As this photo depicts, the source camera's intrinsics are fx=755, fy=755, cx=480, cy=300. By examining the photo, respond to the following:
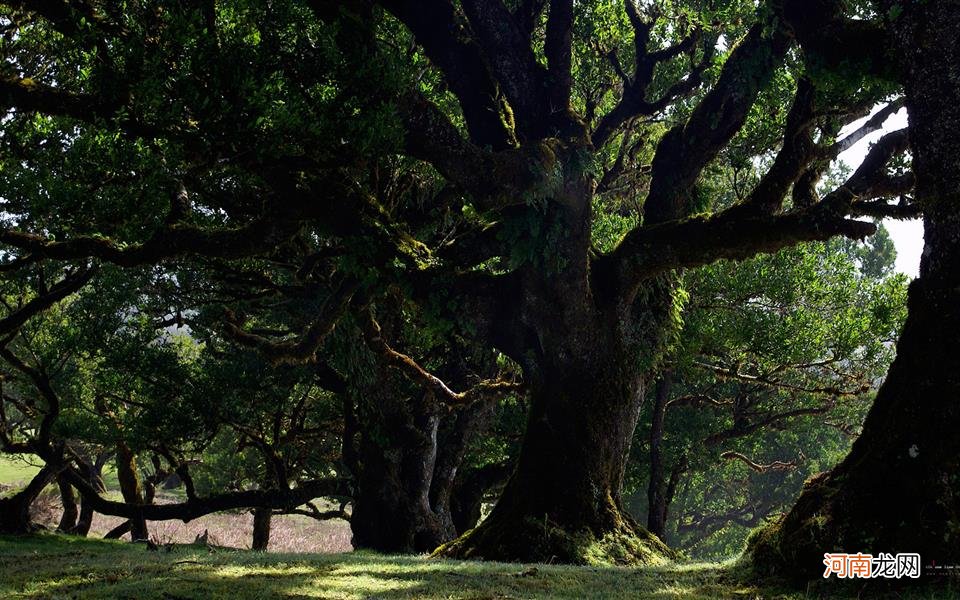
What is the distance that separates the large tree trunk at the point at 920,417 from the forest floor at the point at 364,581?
1.78 ft

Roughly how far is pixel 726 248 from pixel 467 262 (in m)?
4.28

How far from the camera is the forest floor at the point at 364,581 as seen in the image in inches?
263

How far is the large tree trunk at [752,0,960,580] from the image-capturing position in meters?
6.34

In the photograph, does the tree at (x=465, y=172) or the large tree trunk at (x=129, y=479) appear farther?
the large tree trunk at (x=129, y=479)

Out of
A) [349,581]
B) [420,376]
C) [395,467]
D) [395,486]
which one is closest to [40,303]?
[420,376]

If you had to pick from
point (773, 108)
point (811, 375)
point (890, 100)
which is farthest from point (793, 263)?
point (890, 100)

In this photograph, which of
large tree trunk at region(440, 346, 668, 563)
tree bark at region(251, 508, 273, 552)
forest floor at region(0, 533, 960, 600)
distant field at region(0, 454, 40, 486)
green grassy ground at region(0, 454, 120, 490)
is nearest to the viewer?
forest floor at region(0, 533, 960, 600)

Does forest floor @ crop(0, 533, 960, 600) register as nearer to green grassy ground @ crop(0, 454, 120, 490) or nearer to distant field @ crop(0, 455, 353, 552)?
distant field @ crop(0, 455, 353, 552)

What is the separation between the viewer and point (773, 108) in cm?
1477

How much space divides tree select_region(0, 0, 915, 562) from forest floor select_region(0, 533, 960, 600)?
287 cm

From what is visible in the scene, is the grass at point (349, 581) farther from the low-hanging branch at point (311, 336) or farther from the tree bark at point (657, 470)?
the tree bark at point (657, 470)

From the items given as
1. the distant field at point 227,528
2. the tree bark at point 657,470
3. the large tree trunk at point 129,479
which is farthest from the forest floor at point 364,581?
the distant field at point 227,528

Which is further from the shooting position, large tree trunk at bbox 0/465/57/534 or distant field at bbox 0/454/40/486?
distant field at bbox 0/454/40/486

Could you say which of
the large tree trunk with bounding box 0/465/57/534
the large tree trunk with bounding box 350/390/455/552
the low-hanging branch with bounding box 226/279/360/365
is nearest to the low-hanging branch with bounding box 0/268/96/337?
the low-hanging branch with bounding box 226/279/360/365
